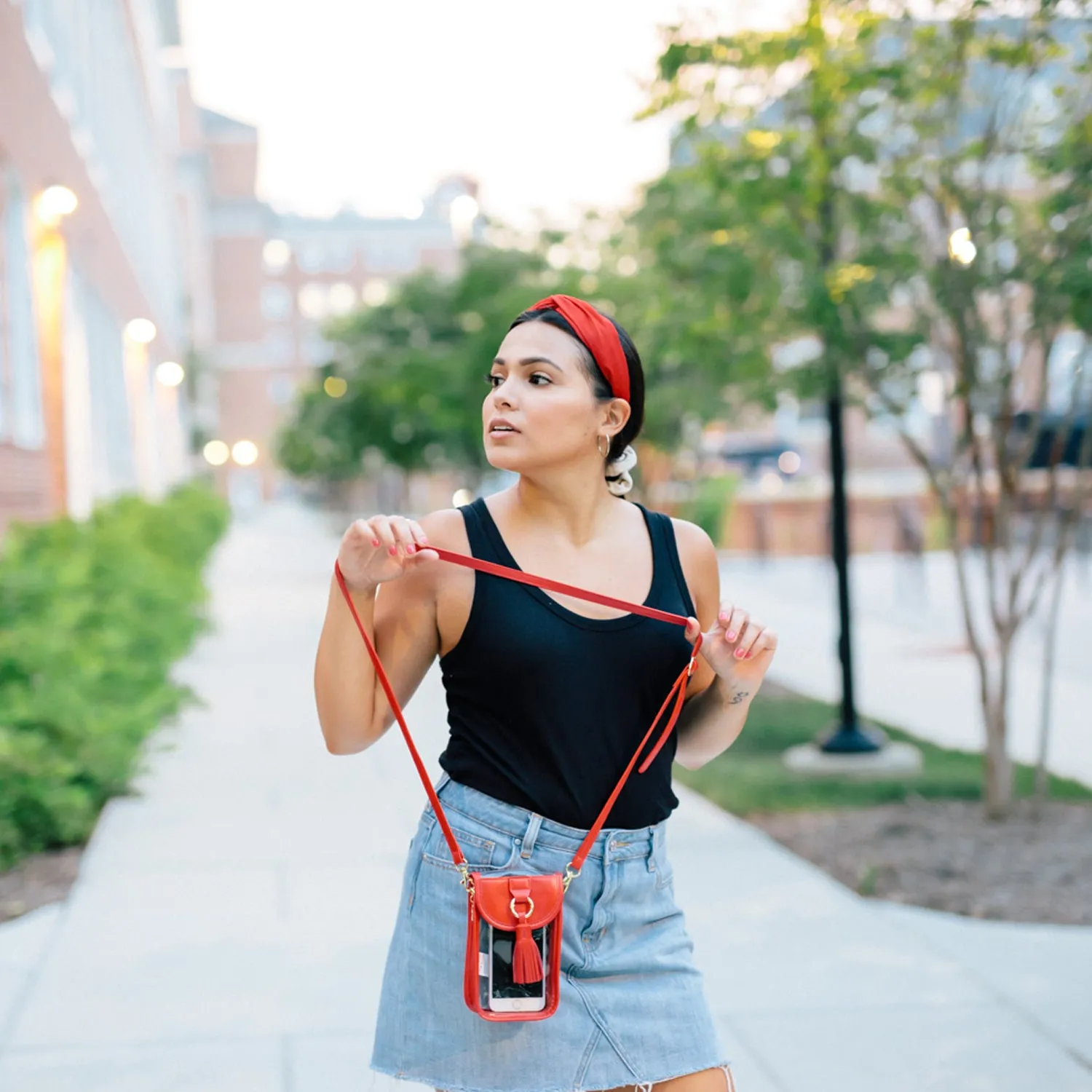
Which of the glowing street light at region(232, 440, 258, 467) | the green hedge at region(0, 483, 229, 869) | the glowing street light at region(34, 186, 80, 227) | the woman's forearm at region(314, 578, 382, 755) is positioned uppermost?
the glowing street light at region(34, 186, 80, 227)

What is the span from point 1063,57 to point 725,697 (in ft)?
18.0

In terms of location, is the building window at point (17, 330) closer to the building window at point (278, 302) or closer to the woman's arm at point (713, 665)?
the woman's arm at point (713, 665)

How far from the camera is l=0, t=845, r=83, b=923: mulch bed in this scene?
5957mm

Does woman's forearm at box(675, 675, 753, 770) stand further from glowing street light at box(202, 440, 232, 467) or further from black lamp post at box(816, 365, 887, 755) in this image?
glowing street light at box(202, 440, 232, 467)

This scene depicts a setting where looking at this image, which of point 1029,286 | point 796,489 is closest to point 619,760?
point 1029,286

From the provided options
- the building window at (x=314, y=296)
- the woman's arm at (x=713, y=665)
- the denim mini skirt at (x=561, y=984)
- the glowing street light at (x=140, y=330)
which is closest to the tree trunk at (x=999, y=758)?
the woman's arm at (x=713, y=665)

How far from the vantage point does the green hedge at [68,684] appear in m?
6.61

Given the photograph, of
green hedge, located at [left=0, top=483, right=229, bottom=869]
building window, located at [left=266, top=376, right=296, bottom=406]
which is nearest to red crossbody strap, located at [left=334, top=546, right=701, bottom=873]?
green hedge, located at [left=0, top=483, right=229, bottom=869]

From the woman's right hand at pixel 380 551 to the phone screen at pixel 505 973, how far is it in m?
0.55

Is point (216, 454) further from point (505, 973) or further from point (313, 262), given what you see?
point (505, 973)

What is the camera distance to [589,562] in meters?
2.52

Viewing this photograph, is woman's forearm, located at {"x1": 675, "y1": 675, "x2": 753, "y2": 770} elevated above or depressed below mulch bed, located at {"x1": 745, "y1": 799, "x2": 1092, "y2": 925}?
above

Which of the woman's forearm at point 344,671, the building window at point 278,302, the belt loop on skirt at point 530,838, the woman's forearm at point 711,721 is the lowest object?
the belt loop on skirt at point 530,838

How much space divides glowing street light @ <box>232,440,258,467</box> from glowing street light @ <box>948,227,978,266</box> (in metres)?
101
